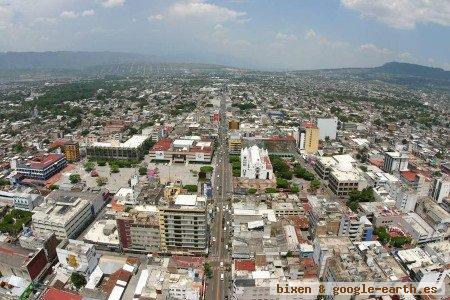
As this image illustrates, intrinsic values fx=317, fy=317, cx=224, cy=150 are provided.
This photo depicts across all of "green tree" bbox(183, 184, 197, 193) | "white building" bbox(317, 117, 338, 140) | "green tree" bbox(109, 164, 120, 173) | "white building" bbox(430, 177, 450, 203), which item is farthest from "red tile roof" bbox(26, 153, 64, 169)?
"white building" bbox(430, 177, 450, 203)

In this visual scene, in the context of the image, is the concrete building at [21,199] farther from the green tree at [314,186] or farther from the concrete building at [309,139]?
the concrete building at [309,139]

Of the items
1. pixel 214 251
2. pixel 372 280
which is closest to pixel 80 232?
pixel 214 251

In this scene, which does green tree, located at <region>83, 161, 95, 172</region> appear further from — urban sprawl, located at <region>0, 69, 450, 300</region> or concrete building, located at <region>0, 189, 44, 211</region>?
concrete building, located at <region>0, 189, 44, 211</region>

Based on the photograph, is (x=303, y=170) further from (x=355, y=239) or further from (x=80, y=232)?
(x=80, y=232)

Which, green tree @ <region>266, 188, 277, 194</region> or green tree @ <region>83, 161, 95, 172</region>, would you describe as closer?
green tree @ <region>266, 188, 277, 194</region>

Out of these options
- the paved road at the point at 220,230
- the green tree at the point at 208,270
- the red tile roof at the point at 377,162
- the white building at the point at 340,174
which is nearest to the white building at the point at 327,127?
the red tile roof at the point at 377,162

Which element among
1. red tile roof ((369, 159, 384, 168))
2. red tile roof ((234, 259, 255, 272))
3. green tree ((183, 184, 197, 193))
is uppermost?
Answer: red tile roof ((234, 259, 255, 272))
